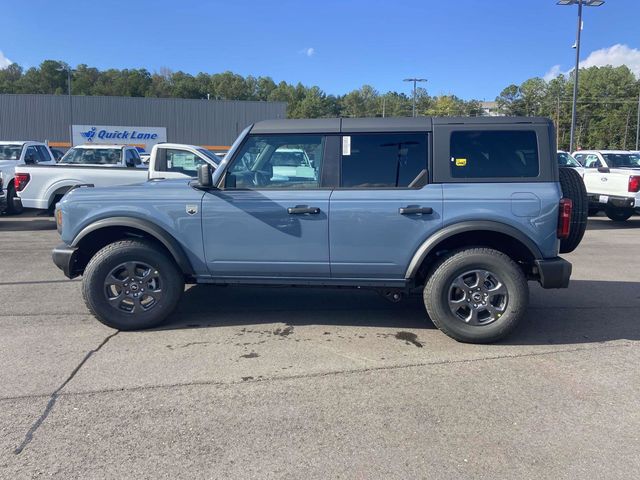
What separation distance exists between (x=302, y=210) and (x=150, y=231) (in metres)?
1.41

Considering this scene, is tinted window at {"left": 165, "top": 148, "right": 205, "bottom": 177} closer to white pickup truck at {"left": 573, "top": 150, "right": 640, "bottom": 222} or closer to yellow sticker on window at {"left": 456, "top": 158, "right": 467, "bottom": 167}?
yellow sticker on window at {"left": 456, "top": 158, "right": 467, "bottom": 167}

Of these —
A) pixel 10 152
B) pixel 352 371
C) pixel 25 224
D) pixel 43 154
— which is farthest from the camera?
pixel 43 154

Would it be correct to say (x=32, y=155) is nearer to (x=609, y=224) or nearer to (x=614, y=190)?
(x=614, y=190)

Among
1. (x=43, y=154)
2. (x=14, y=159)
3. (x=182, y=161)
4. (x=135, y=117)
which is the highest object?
(x=135, y=117)

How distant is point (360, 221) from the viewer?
466 centimetres

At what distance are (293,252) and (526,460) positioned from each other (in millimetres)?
2566

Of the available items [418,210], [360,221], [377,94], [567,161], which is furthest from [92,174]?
[377,94]

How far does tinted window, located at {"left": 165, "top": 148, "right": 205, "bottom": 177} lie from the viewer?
1195 centimetres

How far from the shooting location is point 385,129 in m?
4.80

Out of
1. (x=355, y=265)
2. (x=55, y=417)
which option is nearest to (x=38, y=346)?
(x=55, y=417)

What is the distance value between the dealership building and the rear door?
142ft

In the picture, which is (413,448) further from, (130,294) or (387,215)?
(130,294)

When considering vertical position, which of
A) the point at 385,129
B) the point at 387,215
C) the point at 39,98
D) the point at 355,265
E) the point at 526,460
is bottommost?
the point at 526,460

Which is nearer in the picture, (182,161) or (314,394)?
(314,394)
